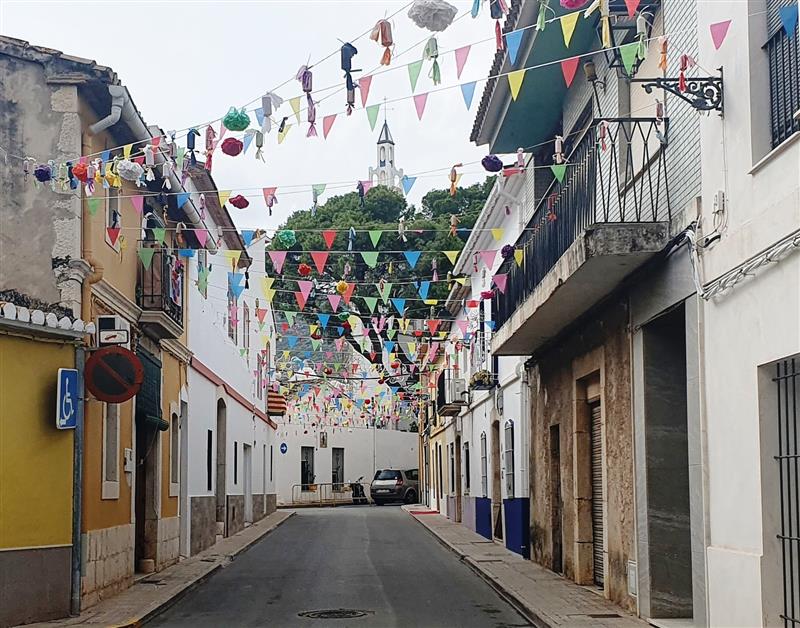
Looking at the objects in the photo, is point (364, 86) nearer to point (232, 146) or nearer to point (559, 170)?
A: point (232, 146)

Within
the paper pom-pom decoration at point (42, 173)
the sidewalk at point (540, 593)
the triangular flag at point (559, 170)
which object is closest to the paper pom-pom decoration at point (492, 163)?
the triangular flag at point (559, 170)

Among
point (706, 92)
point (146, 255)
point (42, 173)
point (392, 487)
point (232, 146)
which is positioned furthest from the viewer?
point (392, 487)

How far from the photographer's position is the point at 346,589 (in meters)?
15.8

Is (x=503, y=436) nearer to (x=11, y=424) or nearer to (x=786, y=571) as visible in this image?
(x=11, y=424)

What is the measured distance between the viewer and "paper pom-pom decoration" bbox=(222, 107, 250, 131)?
10.8 meters

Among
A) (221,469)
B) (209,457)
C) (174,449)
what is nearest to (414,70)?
(174,449)

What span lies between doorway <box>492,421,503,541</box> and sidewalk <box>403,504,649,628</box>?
5.23 ft

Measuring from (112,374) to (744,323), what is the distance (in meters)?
7.61

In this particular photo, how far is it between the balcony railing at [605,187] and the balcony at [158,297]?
5639 millimetres

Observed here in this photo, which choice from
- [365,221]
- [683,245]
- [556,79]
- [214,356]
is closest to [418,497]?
[365,221]

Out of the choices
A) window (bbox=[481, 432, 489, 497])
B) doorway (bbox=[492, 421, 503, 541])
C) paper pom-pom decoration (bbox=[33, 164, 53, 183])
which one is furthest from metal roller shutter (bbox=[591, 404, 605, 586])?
window (bbox=[481, 432, 489, 497])

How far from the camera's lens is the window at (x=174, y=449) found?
63.2 ft

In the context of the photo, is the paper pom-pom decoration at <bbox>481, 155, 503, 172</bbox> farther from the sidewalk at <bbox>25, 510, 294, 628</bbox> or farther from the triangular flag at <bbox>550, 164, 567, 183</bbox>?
the sidewalk at <bbox>25, 510, 294, 628</bbox>

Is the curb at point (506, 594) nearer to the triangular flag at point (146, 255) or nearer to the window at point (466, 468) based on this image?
the triangular flag at point (146, 255)
